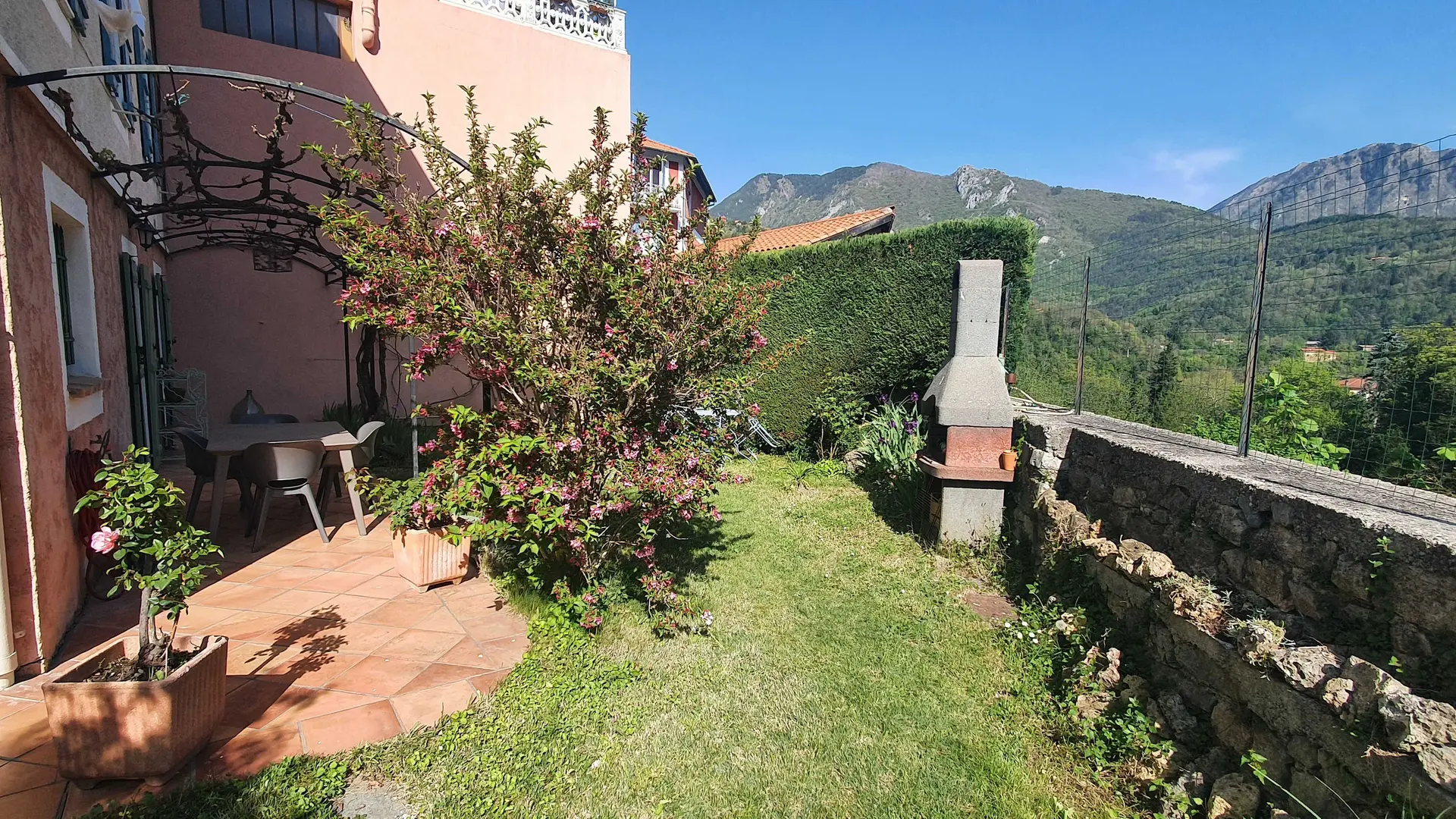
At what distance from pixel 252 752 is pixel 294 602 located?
1.51 metres

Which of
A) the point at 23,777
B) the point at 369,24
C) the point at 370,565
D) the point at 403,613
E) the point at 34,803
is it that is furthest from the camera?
the point at 369,24

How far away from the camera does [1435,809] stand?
1541mm

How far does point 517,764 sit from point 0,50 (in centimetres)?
331

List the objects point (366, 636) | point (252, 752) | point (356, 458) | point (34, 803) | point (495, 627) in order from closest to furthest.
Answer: point (34, 803) → point (252, 752) → point (366, 636) → point (495, 627) → point (356, 458)

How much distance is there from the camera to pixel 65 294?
3635 millimetres

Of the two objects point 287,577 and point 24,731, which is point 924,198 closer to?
point 287,577

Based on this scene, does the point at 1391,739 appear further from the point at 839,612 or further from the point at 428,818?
the point at 428,818

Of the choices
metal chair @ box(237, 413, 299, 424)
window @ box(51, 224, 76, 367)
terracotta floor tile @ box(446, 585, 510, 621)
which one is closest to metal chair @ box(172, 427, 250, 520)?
window @ box(51, 224, 76, 367)

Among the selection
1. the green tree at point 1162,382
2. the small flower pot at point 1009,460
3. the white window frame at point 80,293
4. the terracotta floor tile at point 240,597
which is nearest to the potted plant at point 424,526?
the terracotta floor tile at point 240,597

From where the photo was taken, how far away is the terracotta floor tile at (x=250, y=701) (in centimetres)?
256

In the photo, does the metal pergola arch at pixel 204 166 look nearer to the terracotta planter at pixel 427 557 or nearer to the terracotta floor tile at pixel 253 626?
the terracotta planter at pixel 427 557

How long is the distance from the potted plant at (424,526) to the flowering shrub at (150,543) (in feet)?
4.02

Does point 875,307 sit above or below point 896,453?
above

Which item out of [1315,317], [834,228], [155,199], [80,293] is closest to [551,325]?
[80,293]
